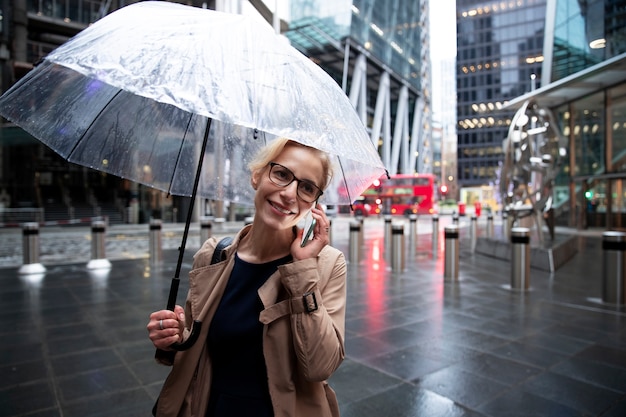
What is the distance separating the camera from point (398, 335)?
489cm

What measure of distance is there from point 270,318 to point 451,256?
7.36m

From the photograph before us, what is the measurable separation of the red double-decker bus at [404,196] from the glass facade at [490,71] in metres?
8.74

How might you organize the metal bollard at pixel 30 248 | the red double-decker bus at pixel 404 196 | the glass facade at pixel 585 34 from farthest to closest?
the red double-decker bus at pixel 404 196, the glass facade at pixel 585 34, the metal bollard at pixel 30 248

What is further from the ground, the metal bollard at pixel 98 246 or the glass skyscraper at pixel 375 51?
the glass skyscraper at pixel 375 51

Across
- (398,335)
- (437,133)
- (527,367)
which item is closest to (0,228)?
(398,335)

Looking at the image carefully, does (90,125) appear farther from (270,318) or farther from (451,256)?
(451,256)

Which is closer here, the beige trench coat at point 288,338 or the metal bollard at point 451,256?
the beige trench coat at point 288,338

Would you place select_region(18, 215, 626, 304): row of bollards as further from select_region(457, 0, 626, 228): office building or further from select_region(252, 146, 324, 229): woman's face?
select_region(457, 0, 626, 228): office building

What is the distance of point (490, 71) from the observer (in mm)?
64500

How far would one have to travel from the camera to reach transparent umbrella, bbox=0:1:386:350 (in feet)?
5.43

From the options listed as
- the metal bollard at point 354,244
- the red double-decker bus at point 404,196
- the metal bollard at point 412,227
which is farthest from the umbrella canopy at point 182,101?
the red double-decker bus at point 404,196

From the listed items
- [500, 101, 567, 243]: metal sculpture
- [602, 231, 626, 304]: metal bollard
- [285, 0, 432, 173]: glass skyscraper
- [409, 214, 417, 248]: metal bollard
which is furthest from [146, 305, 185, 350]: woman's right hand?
[285, 0, 432, 173]: glass skyscraper

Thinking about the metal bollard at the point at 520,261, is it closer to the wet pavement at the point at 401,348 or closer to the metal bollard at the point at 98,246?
the wet pavement at the point at 401,348

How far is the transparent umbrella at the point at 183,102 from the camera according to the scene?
1654 mm
